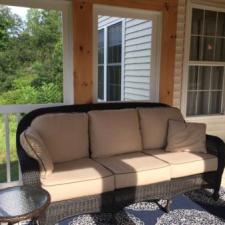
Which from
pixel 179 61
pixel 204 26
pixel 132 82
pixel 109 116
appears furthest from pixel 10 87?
pixel 204 26

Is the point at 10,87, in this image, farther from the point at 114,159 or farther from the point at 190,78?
the point at 190,78

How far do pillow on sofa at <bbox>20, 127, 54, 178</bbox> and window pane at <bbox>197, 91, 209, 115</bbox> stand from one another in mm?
2839

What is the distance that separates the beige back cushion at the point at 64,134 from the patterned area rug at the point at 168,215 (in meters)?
0.62

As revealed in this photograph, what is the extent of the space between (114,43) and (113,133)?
156 cm

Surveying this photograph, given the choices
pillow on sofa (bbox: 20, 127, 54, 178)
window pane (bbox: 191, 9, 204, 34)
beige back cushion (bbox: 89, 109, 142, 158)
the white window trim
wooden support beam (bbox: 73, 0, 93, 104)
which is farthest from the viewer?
window pane (bbox: 191, 9, 204, 34)

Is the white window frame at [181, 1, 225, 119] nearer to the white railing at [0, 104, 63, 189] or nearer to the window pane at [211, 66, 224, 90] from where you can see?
the window pane at [211, 66, 224, 90]

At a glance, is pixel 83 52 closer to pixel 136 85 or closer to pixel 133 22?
pixel 133 22

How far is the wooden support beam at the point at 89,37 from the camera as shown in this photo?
3.21 meters

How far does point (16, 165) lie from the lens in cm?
382

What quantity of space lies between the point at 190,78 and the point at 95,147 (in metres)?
2.10

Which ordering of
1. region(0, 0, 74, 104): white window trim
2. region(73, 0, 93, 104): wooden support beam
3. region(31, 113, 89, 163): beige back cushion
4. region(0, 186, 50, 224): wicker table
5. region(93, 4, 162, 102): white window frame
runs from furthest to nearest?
region(93, 4, 162, 102): white window frame → region(73, 0, 93, 104): wooden support beam → region(0, 0, 74, 104): white window trim → region(31, 113, 89, 163): beige back cushion → region(0, 186, 50, 224): wicker table

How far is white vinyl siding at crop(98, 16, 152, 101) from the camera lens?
12.7ft

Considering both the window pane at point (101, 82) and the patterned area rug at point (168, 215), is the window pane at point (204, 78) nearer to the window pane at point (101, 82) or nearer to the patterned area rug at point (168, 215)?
the window pane at point (101, 82)

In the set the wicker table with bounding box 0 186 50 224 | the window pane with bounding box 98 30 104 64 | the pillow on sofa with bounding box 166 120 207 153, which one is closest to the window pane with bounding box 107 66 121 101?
the window pane with bounding box 98 30 104 64
